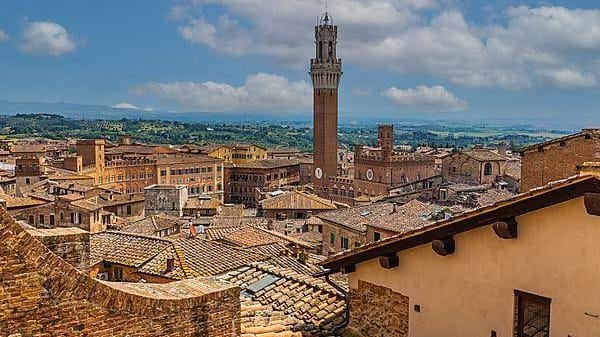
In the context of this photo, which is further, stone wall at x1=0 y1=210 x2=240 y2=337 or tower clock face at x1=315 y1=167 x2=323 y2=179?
tower clock face at x1=315 y1=167 x2=323 y2=179

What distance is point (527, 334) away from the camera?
6.23 m

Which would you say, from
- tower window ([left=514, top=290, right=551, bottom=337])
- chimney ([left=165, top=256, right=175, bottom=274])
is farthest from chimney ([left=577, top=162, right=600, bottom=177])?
chimney ([left=165, top=256, right=175, bottom=274])

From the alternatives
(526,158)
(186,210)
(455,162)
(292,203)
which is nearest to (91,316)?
(526,158)

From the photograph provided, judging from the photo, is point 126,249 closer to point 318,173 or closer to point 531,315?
point 531,315

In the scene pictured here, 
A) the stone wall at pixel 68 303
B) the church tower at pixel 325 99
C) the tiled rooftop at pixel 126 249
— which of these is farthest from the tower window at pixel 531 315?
the church tower at pixel 325 99

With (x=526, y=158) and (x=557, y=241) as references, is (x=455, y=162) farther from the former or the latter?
(x=557, y=241)

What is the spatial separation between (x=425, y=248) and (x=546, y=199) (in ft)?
5.72

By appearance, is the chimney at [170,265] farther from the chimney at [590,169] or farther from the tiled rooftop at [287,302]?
the chimney at [590,169]

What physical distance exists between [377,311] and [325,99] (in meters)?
106

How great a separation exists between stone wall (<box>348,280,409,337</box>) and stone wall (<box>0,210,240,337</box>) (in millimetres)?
2233

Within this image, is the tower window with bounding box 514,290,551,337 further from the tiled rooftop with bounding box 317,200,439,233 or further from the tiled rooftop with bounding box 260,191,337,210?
the tiled rooftop with bounding box 260,191,337,210

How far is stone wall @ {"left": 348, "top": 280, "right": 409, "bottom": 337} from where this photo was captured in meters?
7.50

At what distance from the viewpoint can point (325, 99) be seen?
11269 cm

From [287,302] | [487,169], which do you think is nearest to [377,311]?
[287,302]
